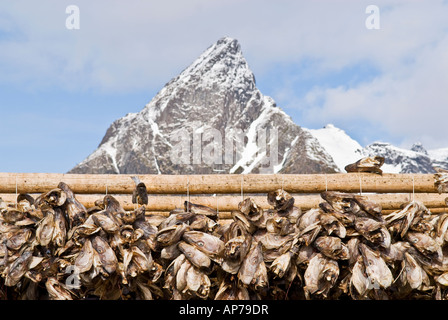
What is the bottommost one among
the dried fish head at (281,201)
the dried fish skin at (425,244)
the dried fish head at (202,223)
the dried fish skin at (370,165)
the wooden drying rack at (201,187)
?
the dried fish skin at (425,244)

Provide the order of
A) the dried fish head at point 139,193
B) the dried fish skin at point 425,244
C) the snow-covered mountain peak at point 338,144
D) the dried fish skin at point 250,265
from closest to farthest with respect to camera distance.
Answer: the dried fish skin at point 250,265 < the dried fish skin at point 425,244 < the dried fish head at point 139,193 < the snow-covered mountain peak at point 338,144

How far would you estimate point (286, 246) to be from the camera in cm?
205

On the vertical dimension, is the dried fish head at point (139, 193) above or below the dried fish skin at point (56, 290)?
above

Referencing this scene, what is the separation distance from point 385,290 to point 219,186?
93 cm

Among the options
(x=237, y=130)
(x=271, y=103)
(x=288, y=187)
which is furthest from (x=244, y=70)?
(x=288, y=187)

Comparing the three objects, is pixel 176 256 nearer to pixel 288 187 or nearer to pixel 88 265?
pixel 88 265

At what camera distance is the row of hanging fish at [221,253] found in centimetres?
199

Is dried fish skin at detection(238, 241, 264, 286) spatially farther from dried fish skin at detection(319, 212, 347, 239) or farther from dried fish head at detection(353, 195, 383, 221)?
dried fish head at detection(353, 195, 383, 221)

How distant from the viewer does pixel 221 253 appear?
2.00m

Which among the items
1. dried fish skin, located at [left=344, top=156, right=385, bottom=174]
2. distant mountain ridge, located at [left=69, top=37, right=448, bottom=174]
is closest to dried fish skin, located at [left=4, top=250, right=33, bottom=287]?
dried fish skin, located at [left=344, top=156, right=385, bottom=174]

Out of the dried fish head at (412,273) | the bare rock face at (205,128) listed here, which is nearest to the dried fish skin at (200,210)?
the dried fish head at (412,273)

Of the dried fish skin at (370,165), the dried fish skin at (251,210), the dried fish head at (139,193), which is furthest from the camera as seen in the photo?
the dried fish skin at (370,165)

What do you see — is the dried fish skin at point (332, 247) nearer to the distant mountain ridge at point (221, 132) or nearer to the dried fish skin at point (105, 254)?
the dried fish skin at point (105, 254)

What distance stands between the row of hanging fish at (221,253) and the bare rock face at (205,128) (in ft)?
375
